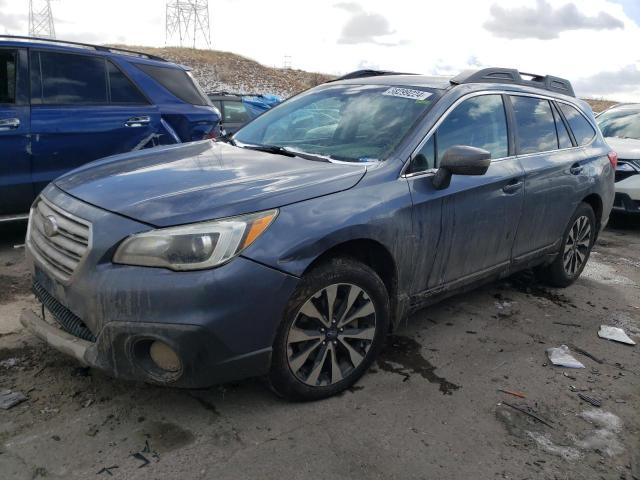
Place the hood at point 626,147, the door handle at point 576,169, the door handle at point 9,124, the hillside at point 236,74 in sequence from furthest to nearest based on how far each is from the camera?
1. the hillside at point 236,74
2. the hood at point 626,147
3. the door handle at point 9,124
4. the door handle at point 576,169

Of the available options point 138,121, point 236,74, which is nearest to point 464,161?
point 138,121

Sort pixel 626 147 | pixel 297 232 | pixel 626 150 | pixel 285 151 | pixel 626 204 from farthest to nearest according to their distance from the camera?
pixel 626 147, pixel 626 150, pixel 626 204, pixel 285 151, pixel 297 232

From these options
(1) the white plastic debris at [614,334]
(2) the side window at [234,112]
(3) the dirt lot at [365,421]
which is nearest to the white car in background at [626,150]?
(1) the white plastic debris at [614,334]

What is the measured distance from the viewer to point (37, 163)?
5.22 meters

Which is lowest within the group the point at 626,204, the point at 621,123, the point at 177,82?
the point at 626,204

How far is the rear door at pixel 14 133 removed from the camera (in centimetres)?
504

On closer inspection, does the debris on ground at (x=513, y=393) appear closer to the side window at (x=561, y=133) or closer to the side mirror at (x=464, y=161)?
the side mirror at (x=464, y=161)

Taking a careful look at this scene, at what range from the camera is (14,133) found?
16.6ft

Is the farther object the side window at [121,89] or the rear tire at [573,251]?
the side window at [121,89]

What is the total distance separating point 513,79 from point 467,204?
4.61 feet

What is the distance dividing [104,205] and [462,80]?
2.44 m

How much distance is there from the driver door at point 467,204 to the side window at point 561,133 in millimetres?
855

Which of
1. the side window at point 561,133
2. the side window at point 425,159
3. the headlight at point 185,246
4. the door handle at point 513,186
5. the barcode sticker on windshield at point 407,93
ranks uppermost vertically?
the barcode sticker on windshield at point 407,93

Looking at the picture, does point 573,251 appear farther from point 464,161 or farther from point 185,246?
point 185,246
